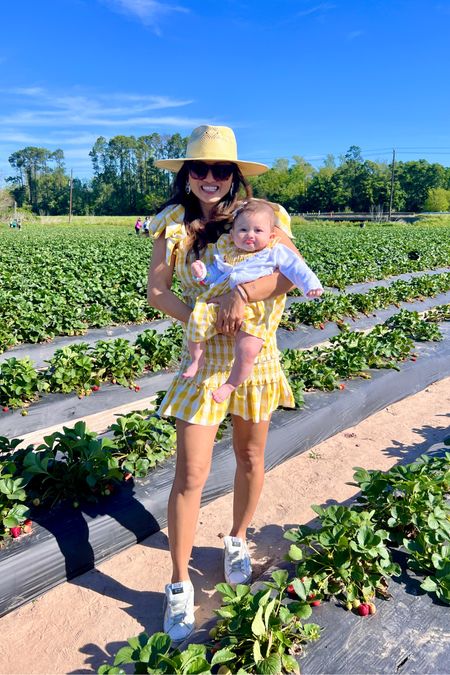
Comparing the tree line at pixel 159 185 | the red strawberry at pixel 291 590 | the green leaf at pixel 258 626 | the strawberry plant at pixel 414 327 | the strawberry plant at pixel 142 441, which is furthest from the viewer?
the tree line at pixel 159 185

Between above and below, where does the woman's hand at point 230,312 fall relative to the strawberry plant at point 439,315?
above

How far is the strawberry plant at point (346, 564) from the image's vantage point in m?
2.19

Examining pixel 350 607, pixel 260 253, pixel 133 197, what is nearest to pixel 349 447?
pixel 350 607

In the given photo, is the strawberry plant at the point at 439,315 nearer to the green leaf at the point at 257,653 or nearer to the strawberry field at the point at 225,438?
the strawberry field at the point at 225,438

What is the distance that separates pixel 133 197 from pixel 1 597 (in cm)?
8700

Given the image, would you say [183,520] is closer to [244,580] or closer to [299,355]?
[244,580]

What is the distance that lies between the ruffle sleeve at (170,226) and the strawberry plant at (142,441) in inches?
60.8

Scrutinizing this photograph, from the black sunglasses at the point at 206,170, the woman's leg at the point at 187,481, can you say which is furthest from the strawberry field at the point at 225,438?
the black sunglasses at the point at 206,170

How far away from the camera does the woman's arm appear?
2252 millimetres

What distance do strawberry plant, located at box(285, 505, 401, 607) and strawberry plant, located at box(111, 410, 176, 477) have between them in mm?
1290

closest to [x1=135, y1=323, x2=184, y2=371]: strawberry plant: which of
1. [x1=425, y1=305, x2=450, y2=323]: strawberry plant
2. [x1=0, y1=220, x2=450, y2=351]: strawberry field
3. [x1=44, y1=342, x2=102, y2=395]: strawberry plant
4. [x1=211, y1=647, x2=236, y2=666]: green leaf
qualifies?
[x1=44, y1=342, x2=102, y2=395]: strawberry plant

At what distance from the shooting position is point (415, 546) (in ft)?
7.88

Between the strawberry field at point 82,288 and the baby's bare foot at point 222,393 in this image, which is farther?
the strawberry field at point 82,288

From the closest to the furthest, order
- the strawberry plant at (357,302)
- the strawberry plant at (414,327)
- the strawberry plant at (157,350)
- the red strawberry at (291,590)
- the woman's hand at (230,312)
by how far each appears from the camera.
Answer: the woman's hand at (230,312) → the red strawberry at (291,590) → the strawberry plant at (157,350) → the strawberry plant at (414,327) → the strawberry plant at (357,302)
